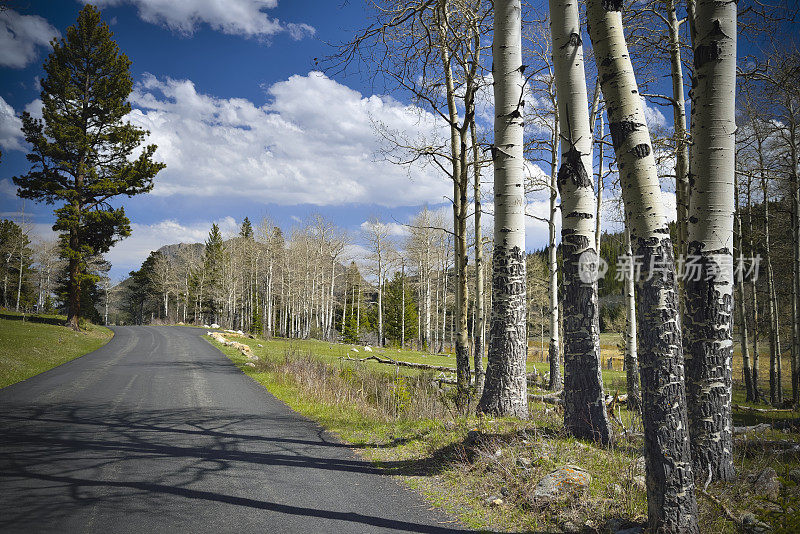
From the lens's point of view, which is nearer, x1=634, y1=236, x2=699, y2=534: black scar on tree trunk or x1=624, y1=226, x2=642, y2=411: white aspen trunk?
x1=634, y1=236, x2=699, y2=534: black scar on tree trunk

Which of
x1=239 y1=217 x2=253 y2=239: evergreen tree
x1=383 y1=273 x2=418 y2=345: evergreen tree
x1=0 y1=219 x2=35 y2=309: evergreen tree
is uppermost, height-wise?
x1=239 y1=217 x2=253 y2=239: evergreen tree

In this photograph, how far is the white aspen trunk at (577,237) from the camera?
4.45 meters

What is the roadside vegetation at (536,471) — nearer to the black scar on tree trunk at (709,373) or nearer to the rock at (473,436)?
the rock at (473,436)

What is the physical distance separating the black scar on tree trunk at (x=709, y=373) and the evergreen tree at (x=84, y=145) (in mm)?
28242

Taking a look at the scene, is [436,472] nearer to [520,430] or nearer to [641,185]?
[520,430]

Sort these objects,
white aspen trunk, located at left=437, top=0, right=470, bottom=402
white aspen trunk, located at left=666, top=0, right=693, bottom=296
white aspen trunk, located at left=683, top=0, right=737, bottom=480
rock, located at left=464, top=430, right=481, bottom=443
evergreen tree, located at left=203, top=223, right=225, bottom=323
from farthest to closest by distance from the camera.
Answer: evergreen tree, located at left=203, top=223, right=225, bottom=323, white aspen trunk, located at left=437, top=0, right=470, bottom=402, white aspen trunk, located at left=666, top=0, right=693, bottom=296, rock, located at left=464, top=430, right=481, bottom=443, white aspen trunk, located at left=683, top=0, right=737, bottom=480

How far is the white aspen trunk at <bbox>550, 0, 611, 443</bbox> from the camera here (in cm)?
445

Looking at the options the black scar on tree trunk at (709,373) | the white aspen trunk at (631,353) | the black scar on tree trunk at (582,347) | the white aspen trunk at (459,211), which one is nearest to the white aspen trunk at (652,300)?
the black scar on tree trunk at (709,373)

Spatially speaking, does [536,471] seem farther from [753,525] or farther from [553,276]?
[553,276]

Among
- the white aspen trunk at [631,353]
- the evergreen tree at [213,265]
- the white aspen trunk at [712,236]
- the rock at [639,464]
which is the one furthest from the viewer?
the evergreen tree at [213,265]

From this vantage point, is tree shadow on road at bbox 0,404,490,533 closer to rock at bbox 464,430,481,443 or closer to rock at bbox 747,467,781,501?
rock at bbox 464,430,481,443

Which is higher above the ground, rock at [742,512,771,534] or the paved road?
rock at [742,512,771,534]

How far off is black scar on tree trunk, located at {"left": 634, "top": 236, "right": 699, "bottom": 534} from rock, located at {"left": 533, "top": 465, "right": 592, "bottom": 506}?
71 cm

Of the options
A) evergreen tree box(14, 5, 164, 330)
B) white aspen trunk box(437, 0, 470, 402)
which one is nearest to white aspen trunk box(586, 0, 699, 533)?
white aspen trunk box(437, 0, 470, 402)
